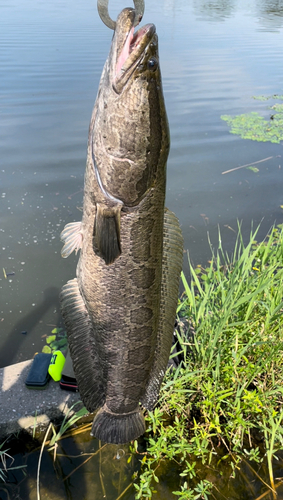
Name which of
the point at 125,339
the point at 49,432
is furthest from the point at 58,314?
the point at 125,339

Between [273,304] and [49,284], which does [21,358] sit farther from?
[273,304]

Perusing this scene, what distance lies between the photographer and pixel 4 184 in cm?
552

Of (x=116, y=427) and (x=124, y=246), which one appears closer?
(x=124, y=246)

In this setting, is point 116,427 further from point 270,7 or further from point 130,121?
point 270,7

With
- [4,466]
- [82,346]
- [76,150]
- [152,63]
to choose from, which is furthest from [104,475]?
[76,150]

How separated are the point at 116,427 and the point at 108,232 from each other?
3.86 ft

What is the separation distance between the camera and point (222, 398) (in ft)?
8.09


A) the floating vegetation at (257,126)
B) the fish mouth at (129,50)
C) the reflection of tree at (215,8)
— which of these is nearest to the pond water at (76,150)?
the floating vegetation at (257,126)

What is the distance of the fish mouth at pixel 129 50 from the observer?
1.56 meters

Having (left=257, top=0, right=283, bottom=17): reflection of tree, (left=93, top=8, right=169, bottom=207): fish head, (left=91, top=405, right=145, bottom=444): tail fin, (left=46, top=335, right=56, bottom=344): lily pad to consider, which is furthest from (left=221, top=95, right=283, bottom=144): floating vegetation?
(left=257, top=0, right=283, bottom=17): reflection of tree

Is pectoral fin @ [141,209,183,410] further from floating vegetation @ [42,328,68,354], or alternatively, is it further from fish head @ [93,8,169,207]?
floating vegetation @ [42,328,68,354]

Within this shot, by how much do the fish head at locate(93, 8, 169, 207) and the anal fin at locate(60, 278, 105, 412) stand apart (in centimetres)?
65

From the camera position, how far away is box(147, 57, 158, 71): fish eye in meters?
1.61

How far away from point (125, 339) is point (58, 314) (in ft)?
6.83
